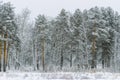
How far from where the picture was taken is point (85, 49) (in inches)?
2130

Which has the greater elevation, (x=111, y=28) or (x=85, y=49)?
(x=111, y=28)

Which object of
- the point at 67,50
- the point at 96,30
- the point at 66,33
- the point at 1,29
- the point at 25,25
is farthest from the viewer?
the point at 25,25

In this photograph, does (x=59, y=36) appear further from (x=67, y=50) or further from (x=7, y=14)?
(x=7, y=14)

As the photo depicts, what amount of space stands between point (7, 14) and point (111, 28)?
819 inches

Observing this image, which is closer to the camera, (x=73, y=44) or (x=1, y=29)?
(x=1, y=29)

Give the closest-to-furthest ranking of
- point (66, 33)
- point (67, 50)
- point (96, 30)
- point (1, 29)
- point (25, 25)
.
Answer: point (1, 29) → point (96, 30) → point (66, 33) → point (67, 50) → point (25, 25)

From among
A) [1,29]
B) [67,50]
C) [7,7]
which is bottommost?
[67,50]

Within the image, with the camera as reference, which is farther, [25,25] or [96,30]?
[25,25]

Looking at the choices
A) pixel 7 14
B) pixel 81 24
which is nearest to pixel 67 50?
pixel 81 24

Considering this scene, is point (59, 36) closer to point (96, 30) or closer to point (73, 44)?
point (73, 44)

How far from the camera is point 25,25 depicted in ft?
230

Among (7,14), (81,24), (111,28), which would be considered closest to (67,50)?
(81,24)

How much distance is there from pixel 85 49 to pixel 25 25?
21.9 meters

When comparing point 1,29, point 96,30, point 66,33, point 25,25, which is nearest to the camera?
point 1,29
